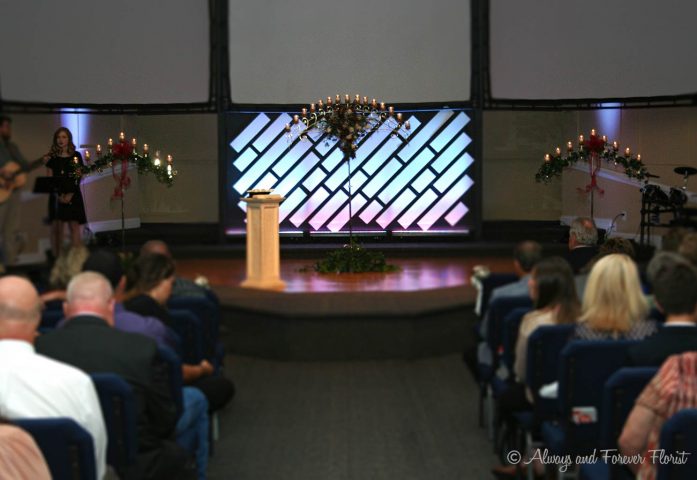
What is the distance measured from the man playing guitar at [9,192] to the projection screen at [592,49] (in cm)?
894

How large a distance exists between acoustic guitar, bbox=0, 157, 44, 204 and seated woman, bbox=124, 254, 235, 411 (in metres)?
0.69

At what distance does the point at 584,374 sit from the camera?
398 centimetres

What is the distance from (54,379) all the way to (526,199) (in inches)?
484

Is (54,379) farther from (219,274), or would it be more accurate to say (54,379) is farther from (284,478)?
(219,274)

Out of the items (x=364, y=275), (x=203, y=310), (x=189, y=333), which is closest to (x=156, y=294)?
(x=189, y=333)

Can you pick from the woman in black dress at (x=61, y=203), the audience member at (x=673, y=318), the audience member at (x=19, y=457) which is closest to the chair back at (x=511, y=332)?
the audience member at (x=673, y=318)

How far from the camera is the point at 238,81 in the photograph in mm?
13586

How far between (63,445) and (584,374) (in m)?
2.00

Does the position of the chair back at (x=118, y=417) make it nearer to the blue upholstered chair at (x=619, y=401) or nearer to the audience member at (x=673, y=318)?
the blue upholstered chair at (x=619, y=401)

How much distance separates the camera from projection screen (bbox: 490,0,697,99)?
12070 millimetres

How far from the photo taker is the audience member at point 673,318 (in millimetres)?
3473

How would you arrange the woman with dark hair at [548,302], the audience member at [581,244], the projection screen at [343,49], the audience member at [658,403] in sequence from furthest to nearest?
the projection screen at [343,49], the audience member at [581,244], the woman with dark hair at [548,302], the audience member at [658,403]

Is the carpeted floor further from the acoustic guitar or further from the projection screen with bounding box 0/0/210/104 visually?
the projection screen with bounding box 0/0/210/104

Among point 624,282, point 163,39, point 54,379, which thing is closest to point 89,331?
point 54,379
